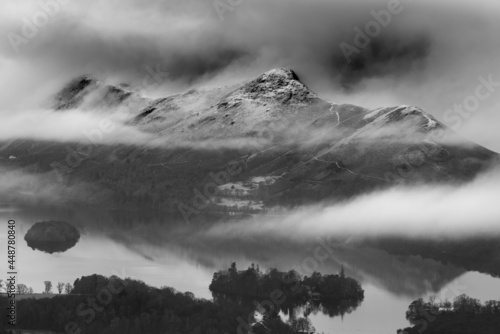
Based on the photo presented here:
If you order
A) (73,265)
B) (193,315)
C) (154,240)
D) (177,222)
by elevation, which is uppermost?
(177,222)

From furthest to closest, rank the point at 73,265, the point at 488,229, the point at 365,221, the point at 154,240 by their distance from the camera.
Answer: the point at 365,221 → the point at 488,229 → the point at 154,240 → the point at 73,265

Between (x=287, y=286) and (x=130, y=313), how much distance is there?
3019 centimetres

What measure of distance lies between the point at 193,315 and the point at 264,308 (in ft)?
54.9

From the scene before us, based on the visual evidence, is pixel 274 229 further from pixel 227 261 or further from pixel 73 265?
pixel 73 265

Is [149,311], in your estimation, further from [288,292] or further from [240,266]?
[240,266]

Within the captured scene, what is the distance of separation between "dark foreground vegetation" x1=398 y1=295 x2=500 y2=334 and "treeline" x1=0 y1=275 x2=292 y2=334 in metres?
18.3

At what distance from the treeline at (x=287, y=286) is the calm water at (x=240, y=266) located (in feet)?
8.23

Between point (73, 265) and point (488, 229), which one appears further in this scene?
point (488, 229)

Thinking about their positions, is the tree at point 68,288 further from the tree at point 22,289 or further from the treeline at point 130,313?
the treeline at point 130,313

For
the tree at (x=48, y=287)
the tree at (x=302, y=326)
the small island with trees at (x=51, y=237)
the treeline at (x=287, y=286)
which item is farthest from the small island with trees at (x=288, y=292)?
the small island with trees at (x=51, y=237)

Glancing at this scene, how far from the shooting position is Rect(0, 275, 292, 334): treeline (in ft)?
223

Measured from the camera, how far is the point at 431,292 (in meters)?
105

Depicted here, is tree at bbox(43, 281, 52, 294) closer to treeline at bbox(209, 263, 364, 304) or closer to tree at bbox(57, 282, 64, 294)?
tree at bbox(57, 282, 64, 294)

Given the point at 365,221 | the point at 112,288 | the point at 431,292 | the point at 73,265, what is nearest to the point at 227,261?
the point at 73,265
